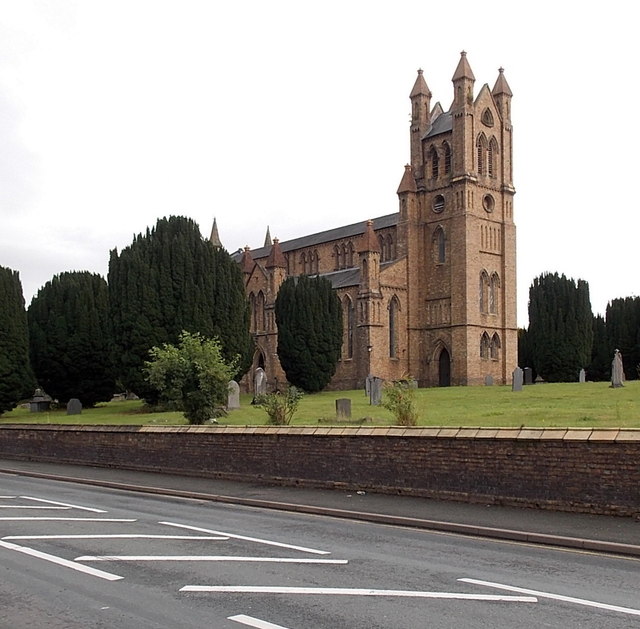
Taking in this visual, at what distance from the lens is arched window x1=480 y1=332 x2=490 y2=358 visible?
58.1 m

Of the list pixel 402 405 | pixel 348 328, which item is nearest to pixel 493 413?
pixel 402 405

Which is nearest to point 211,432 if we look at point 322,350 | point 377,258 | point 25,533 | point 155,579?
point 25,533

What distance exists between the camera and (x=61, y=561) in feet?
30.7

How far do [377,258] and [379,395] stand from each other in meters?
26.2

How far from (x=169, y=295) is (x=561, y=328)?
34.6 metres

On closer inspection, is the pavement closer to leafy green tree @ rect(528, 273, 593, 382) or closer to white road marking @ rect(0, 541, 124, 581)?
white road marking @ rect(0, 541, 124, 581)

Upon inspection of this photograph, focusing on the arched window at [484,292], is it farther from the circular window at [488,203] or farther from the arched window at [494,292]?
the circular window at [488,203]

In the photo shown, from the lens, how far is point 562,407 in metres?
25.9

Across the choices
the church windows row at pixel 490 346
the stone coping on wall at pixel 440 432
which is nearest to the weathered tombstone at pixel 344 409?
the stone coping on wall at pixel 440 432

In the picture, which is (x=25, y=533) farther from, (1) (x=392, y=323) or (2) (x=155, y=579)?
(1) (x=392, y=323)

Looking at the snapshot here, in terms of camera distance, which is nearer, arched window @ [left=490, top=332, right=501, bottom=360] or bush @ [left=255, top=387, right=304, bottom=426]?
bush @ [left=255, top=387, right=304, bottom=426]

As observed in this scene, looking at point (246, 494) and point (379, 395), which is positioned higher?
point (379, 395)

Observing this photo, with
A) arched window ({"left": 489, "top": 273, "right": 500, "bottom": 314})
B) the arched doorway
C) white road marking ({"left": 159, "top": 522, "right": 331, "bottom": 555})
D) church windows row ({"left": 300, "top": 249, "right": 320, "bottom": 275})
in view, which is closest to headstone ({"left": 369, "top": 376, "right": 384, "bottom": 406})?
white road marking ({"left": 159, "top": 522, "right": 331, "bottom": 555})

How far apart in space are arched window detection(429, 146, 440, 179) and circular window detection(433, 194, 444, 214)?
1.77 meters
